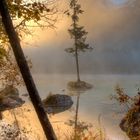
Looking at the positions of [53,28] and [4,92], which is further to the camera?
[4,92]

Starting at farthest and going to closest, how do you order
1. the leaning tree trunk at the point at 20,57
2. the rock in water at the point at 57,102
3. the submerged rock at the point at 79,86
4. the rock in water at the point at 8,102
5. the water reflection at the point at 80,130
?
the submerged rock at the point at 79,86, the rock in water at the point at 57,102, the rock in water at the point at 8,102, the water reflection at the point at 80,130, the leaning tree trunk at the point at 20,57

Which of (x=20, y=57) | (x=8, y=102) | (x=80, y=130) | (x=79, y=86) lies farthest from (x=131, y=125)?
(x=79, y=86)

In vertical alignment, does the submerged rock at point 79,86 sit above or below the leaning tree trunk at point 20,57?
below

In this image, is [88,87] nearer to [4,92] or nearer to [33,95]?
[4,92]

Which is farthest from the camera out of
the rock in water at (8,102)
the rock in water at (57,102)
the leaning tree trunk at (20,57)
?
the rock in water at (57,102)

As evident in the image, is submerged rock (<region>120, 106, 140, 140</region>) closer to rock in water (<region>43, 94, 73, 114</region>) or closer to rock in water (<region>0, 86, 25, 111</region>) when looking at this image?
rock in water (<region>0, 86, 25, 111</region>)

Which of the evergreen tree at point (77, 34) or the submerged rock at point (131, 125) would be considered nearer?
the submerged rock at point (131, 125)

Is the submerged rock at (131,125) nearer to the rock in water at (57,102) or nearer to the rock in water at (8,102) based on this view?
the rock in water at (8,102)

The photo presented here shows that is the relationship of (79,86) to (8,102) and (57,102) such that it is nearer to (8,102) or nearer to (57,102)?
(57,102)

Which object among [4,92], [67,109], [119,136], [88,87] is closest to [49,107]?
[67,109]

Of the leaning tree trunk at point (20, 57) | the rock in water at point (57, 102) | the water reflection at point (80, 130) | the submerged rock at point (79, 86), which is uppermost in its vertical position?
the leaning tree trunk at point (20, 57)

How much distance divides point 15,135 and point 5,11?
10.2 feet

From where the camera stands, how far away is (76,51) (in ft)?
271

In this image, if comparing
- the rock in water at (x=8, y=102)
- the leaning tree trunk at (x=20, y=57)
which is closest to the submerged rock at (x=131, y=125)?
the leaning tree trunk at (x=20, y=57)
